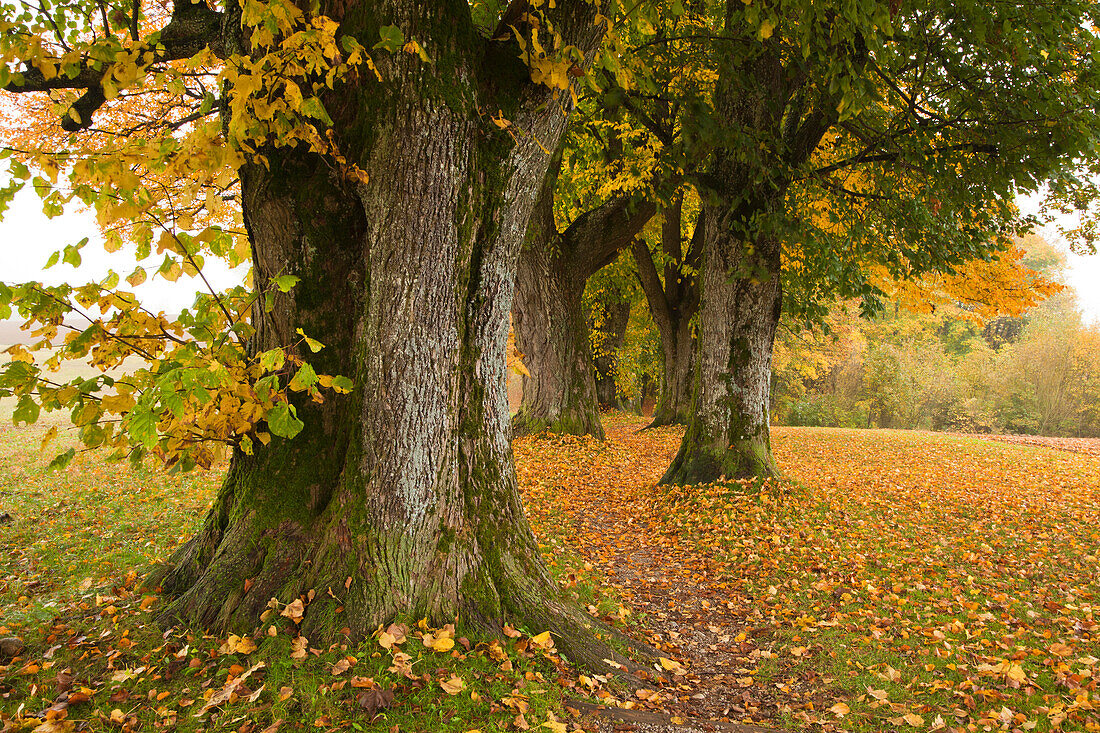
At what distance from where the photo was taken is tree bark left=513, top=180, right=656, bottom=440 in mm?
12297

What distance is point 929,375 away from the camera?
30578mm

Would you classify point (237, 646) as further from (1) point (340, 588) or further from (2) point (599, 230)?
(2) point (599, 230)

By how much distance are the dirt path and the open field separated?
3 cm

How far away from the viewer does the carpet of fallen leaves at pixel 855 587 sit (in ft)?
11.9

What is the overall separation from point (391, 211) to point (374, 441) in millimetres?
1282

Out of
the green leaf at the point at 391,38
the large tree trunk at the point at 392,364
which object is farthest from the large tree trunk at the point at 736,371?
the green leaf at the point at 391,38

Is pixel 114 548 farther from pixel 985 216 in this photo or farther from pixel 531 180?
pixel 985 216

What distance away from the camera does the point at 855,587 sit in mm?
5484

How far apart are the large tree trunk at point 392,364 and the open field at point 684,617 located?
0.98 feet

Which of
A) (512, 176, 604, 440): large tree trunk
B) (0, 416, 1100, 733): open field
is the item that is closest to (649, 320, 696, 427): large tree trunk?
(512, 176, 604, 440): large tree trunk

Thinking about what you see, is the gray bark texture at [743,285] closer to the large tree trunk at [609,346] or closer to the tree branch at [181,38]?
the tree branch at [181,38]

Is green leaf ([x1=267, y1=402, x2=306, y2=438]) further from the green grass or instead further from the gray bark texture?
the gray bark texture

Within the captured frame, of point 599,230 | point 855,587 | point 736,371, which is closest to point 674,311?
point 599,230

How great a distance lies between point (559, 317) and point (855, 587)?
814cm
